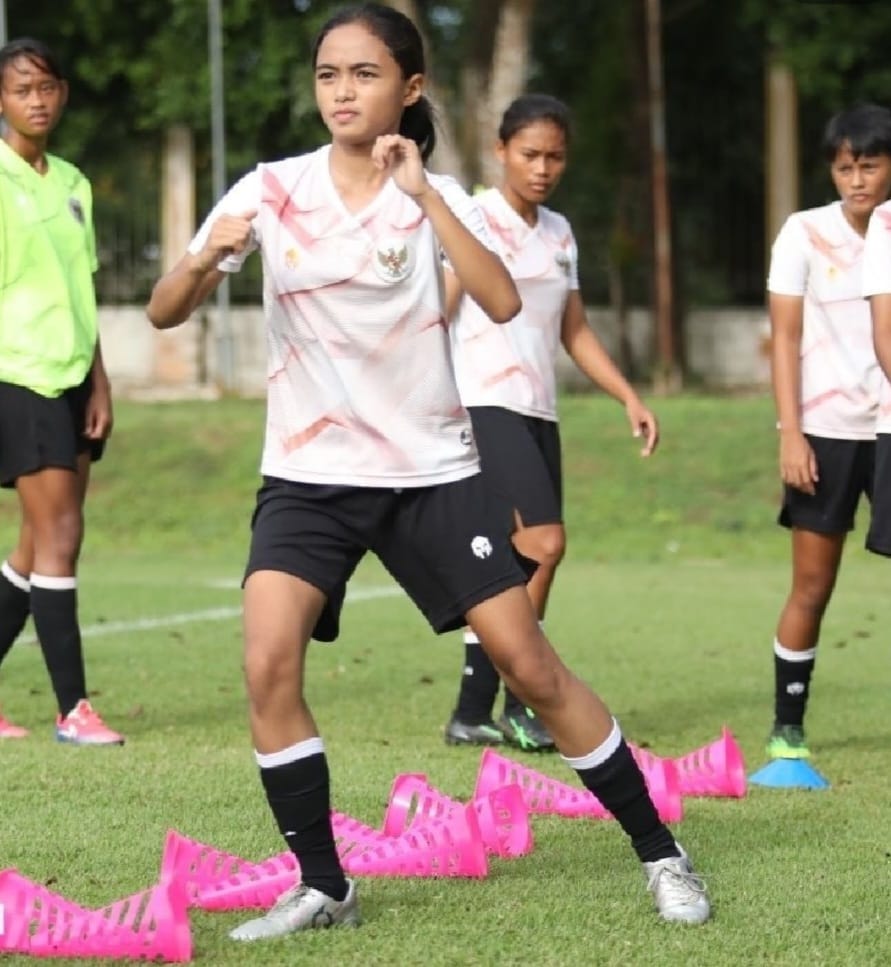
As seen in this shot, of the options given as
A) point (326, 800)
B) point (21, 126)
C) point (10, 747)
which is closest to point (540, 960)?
point (326, 800)

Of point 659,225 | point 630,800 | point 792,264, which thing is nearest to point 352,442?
point 630,800

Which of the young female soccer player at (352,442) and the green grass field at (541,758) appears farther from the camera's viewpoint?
the green grass field at (541,758)

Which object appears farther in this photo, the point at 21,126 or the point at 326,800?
the point at 21,126

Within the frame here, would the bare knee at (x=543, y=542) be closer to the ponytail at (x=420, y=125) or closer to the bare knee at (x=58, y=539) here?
the bare knee at (x=58, y=539)

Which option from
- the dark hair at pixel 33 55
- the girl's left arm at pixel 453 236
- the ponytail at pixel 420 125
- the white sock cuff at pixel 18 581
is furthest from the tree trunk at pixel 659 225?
the girl's left arm at pixel 453 236

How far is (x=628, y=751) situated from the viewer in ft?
16.9

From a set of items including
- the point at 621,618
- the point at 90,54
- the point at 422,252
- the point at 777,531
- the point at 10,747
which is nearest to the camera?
the point at 422,252

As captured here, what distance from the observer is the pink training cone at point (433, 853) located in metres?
5.47

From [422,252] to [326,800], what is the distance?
1.24 m

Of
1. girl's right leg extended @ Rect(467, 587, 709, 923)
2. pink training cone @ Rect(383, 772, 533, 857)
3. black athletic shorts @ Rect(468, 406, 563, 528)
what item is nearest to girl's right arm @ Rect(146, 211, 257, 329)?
girl's right leg extended @ Rect(467, 587, 709, 923)

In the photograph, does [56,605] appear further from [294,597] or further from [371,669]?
[294,597]

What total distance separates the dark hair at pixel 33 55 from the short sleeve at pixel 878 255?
2879mm

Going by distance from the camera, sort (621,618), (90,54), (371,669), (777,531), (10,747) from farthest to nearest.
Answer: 1. (90,54)
2. (777,531)
3. (621,618)
4. (371,669)
5. (10,747)

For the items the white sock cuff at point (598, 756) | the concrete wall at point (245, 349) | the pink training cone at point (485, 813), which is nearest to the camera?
the white sock cuff at point (598, 756)
